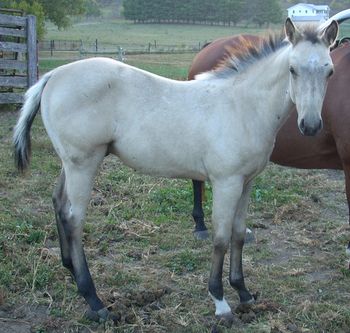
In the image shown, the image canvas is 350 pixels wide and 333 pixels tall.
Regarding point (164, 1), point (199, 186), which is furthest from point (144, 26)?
point (199, 186)

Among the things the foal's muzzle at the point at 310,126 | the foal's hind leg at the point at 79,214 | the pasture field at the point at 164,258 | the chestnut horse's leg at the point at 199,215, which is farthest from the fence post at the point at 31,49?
the foal's muzzle at the point at 310,126

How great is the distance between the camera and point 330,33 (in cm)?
293

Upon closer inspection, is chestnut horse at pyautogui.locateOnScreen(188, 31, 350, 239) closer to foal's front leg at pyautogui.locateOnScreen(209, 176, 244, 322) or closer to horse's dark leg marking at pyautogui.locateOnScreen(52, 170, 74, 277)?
foal's front leg at pyautogui.locateOnScreen(209, 176, 244, 322)

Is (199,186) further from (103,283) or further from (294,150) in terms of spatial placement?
(103,283)

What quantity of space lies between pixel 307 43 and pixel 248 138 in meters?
0.68

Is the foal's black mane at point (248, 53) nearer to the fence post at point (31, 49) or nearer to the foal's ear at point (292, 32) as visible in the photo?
the foal's ear at point (292, 32)

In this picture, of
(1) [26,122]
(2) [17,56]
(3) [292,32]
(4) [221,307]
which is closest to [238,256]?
(4) [221,307]

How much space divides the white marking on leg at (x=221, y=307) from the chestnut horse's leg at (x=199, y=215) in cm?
139

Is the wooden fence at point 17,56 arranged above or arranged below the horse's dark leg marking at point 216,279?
above

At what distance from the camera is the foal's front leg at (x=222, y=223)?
3199 mm

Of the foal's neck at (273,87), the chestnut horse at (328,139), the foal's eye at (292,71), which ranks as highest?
the foal's eye at (292,71)

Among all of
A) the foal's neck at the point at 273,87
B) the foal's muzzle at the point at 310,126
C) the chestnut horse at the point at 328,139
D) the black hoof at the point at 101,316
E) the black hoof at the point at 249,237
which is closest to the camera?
the foal's muzzle at the point at 310,126

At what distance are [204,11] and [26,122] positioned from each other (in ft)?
247

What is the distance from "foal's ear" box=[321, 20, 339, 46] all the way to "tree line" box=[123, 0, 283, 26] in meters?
68.8
